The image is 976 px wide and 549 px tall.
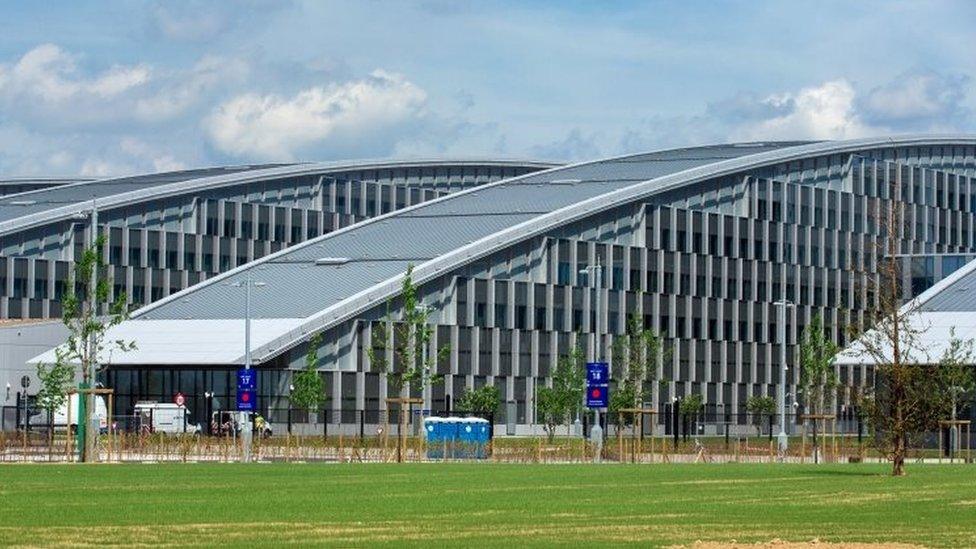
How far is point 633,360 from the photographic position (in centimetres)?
12825

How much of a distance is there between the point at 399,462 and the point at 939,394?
68.8 ft

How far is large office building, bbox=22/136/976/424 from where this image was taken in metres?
123

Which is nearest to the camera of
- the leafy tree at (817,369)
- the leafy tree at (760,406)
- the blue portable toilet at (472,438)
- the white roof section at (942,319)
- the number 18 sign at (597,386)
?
the number 18 sign at (597,386)

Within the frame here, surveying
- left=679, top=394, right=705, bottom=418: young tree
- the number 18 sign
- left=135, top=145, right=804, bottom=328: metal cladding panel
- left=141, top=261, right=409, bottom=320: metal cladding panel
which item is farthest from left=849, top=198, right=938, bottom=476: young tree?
left=679, top=394, right=705, bottom=418: young tree

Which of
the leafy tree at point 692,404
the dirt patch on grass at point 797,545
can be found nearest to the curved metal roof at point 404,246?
the leafy tree at point 692,404

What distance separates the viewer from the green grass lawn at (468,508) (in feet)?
103

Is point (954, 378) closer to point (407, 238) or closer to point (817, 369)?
point (817, 369)

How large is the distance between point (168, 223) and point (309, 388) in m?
49.5

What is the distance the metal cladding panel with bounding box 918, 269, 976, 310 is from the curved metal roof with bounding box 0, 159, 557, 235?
198ft

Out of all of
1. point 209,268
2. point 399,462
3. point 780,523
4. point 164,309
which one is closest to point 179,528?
point 780,523

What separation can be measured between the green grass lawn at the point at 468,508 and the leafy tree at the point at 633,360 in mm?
60833

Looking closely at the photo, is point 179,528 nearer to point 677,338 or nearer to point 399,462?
point 399,462

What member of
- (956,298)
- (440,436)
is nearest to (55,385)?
(440,436)

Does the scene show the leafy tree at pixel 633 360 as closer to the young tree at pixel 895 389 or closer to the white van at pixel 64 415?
the white van at pixel 64 415
